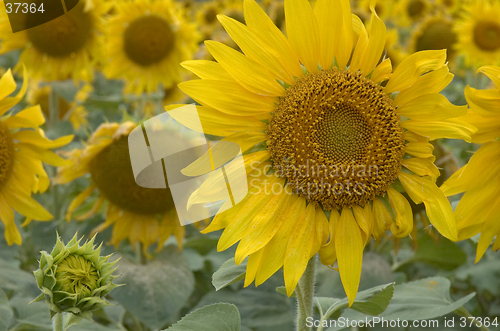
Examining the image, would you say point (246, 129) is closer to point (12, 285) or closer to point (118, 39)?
point (12, 285)

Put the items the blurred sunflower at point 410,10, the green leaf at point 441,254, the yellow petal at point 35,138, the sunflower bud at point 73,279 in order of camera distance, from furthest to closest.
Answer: the blurred sunflower at point 410,10
the green leaf at point 441,254
the yellow petal at point 35,138
the sunflower bud at point 73,279

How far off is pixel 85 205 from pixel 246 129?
58.3 inches

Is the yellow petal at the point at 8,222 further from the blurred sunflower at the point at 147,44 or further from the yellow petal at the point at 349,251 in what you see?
the blurred sunflower at the point at 147,44

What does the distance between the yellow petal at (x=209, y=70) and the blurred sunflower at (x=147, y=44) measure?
2.17 m

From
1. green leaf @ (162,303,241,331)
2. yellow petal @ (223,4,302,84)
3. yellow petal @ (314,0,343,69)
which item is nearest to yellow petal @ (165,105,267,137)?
yellow petal @ (223,4,302,84)

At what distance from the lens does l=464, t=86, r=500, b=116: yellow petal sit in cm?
124

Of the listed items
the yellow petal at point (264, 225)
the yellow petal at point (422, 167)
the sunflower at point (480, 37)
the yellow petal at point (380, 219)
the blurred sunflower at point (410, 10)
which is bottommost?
the blurred sunflower at point (410, 10)

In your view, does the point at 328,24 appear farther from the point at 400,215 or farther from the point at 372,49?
the point at 400,215

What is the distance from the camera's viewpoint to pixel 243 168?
3.97 feet

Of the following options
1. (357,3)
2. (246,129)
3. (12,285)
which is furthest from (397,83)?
(357,3)

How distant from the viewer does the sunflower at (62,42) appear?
2.89 meters

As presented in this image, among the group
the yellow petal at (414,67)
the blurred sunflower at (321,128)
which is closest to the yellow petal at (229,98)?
the blurred sunflower at (321,128)

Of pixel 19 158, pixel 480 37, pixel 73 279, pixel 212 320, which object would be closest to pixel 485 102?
pixel 212 320

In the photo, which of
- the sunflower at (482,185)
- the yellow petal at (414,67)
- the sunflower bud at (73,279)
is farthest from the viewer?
the sunflower at (482,185)
